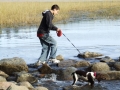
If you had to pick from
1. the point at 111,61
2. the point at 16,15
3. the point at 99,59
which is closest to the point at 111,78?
the point at 111,61

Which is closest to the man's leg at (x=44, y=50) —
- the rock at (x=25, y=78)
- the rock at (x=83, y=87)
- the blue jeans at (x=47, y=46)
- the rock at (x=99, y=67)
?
the blue jeans at (x=47, y=46)

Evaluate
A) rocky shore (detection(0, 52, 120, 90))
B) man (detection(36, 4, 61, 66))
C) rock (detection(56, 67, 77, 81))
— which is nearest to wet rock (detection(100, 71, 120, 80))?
rocky shore (detection(0, 52, 120, 90))

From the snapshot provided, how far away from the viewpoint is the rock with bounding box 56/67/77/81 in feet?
31.1

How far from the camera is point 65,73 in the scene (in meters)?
9.84

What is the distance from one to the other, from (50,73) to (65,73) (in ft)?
1.81

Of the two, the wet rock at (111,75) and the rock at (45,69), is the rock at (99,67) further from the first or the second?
the rock at (45,69)

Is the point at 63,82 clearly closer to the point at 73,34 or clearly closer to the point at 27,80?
the point at 27,80

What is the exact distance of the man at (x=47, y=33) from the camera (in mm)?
10688

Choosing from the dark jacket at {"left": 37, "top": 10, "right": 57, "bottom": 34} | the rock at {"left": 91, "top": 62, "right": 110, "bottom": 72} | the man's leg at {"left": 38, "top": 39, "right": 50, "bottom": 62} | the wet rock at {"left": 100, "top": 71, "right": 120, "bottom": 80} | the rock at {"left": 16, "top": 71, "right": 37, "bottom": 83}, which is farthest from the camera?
the man's leg at {"left": 38, "top": 39, "right": 50, "bottom": 62}

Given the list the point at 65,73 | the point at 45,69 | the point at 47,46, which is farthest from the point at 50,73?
the point at 47,46

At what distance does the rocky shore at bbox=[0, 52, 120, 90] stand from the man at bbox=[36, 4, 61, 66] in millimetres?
358

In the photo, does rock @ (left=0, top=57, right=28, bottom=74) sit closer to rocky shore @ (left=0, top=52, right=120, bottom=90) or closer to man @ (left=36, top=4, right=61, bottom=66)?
rocky shore @ (left=0, top=52, right=120, bottom=90)

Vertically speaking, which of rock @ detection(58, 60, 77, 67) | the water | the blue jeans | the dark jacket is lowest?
the water

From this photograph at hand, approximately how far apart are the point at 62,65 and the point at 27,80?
7.17 feet
